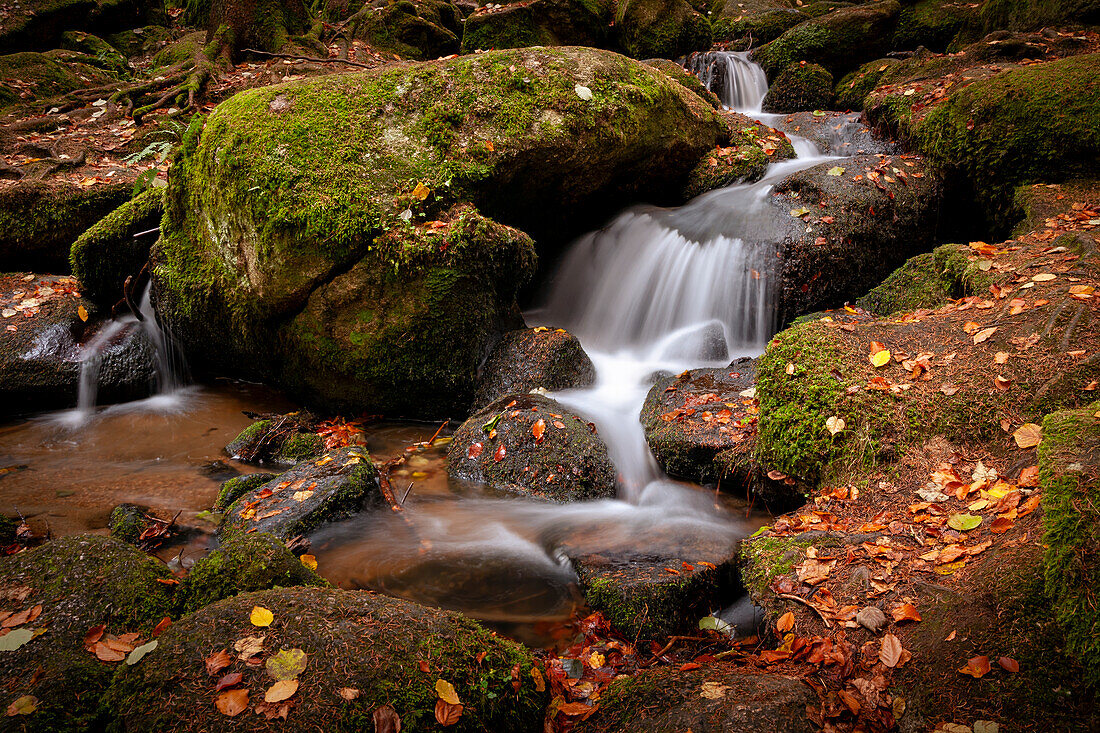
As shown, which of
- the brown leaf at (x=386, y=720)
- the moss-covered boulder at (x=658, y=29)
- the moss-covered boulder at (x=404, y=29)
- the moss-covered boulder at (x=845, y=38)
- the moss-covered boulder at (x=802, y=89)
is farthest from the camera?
the moss-covered boulder at (x=658, y=29)

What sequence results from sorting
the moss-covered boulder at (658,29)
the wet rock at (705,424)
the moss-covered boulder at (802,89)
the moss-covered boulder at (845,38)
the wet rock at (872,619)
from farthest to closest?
1. the moss-covered boulder at (658,29)
2. the moss-covered boulder at (845,38)
3. the moss-covered boulder at (802,89)
4. the wet rock at (705,424)
5. the wet rock at (872,619)

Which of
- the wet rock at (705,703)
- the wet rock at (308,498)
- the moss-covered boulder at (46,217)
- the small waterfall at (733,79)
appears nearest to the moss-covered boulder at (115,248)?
the moss-covered boulder at (46,217)

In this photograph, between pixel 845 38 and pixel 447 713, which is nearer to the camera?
pixel 447 713

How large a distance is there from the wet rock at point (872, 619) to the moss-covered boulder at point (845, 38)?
11818 mm

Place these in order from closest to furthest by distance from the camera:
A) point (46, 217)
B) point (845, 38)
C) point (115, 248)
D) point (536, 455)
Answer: point (536, 455), point (115, 248), point (46, 217), point (845, 38)

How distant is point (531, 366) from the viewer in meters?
6.01

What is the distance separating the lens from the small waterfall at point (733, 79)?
12.0 metres

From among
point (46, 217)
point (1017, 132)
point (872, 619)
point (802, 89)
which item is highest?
point (802, 89)

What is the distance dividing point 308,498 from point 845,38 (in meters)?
12.5


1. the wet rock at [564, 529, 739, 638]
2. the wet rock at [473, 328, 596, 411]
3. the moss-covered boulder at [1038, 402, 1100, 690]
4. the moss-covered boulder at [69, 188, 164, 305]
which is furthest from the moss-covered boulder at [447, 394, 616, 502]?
the moss-covered boulder at [69, 188, 164, 305]

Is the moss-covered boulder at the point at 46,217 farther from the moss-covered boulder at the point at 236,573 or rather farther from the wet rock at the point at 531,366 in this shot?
the moss-covered boulder at the point at 236,573

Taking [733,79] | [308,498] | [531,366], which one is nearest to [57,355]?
[308,498]

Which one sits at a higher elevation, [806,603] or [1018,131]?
[1018,131]

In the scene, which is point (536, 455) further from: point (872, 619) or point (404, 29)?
point (404, 29)
